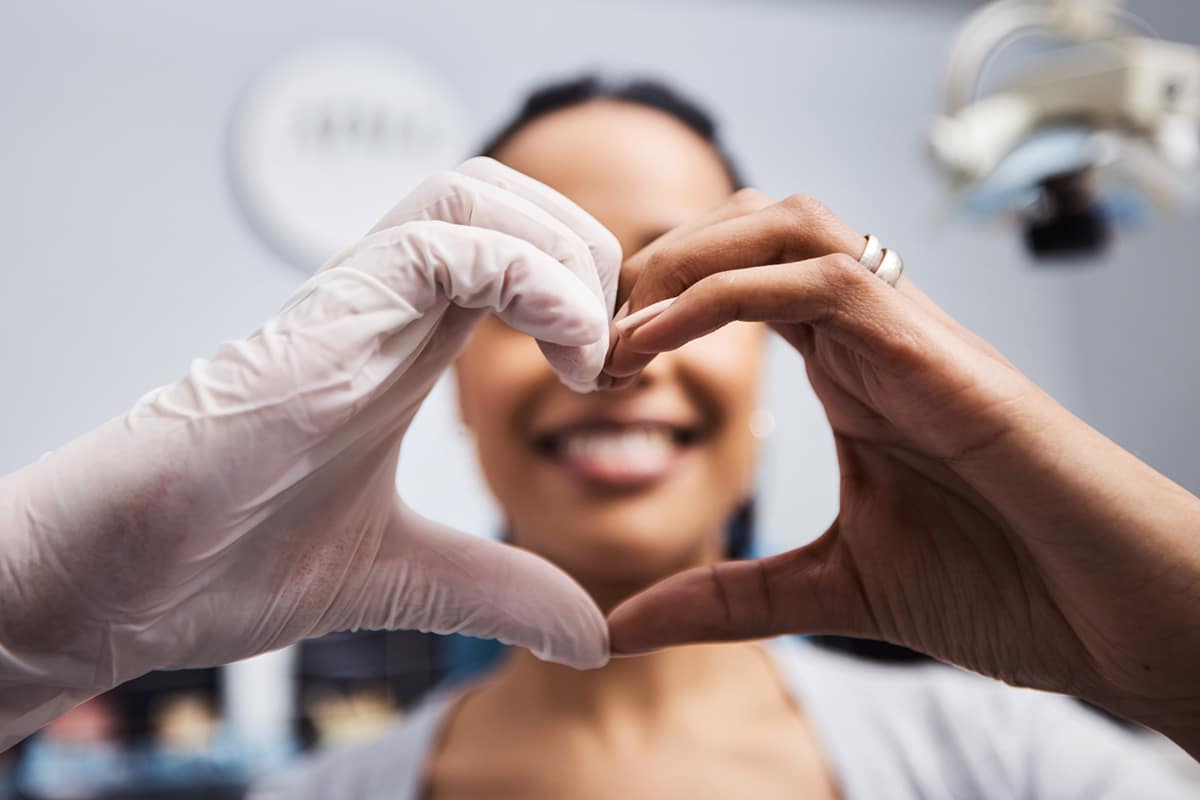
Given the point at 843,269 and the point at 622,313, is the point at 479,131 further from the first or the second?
the point at 843,269

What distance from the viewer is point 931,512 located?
0.67 m

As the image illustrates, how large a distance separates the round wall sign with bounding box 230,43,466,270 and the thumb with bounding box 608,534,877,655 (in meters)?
1.56

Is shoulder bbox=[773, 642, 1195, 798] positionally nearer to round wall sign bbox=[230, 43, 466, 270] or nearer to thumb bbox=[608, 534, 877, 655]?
thumb bbox=[608, 534, 877, 655]

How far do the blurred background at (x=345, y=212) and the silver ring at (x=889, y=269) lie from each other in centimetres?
95

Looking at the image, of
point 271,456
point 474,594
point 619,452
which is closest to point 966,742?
point 619,452

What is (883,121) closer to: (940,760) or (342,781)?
(940,760)

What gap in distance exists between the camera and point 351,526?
63cm

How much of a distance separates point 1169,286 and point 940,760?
1.98 meters

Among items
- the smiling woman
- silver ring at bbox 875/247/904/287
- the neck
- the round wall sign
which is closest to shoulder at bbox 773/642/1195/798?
the smiling woman

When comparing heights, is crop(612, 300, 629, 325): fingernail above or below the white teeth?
above

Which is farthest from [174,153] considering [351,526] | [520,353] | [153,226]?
[351,526]

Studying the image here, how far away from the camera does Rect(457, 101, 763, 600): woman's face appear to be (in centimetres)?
101

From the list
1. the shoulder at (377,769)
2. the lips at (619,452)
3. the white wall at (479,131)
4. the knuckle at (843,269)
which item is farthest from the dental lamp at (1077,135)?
the shoulder at (377,769)

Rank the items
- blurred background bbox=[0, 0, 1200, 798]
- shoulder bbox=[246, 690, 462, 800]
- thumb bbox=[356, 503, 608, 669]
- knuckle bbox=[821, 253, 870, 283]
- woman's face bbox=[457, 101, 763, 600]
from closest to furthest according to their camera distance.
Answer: knuckle bbox=[821, 253, 870, 283]
thumb bbox=[356, 503, 608, 669]
woman's face bbox=[457, 101, 763, 600]
shoulder bbox=[246, 690, 462, 800]
blurred background bbox=[0, 0, 1200, 798]
